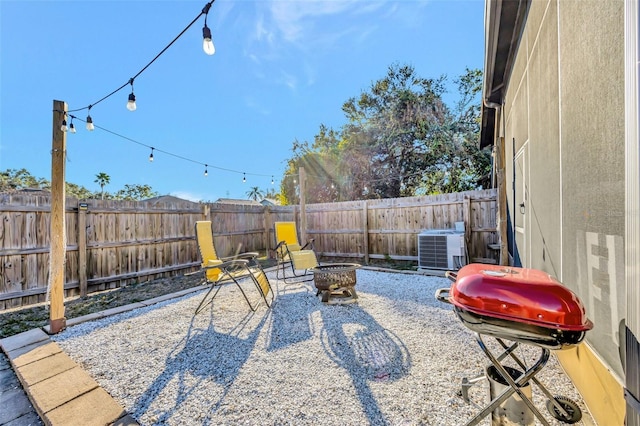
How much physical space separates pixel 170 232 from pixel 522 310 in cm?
634

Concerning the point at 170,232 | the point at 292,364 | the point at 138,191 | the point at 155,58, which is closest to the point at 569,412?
the point at 292,364

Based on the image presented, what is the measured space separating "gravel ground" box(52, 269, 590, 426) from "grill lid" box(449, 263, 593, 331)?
34.3 inches

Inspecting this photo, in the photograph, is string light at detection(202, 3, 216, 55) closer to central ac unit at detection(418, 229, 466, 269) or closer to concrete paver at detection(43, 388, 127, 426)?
concrete paver at detection(43, 388, 127, 426)

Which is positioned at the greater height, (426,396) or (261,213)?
(261,213)

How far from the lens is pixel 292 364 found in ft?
7.04

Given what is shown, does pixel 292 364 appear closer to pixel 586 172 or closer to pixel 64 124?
pixel 586 172

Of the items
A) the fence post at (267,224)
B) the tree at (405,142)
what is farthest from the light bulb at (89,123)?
the tree at (405,142)

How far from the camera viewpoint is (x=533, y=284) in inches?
39.0

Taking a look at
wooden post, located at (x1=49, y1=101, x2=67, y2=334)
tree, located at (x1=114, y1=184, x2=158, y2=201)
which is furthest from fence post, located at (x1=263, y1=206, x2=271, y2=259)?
tree, located at (x1=114, y1=184, x2=158, y2=201)

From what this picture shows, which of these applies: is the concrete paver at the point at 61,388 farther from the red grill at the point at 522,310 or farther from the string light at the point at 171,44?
the string light at the point at 171,44

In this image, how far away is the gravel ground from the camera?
160 cm

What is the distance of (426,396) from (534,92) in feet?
9.31

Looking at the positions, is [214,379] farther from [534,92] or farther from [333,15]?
[333,15]

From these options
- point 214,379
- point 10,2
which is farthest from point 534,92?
point 10,2
